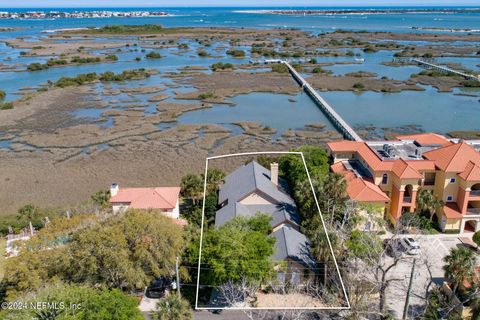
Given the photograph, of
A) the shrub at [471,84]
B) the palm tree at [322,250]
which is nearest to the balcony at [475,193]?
the palm tree at [322,250]

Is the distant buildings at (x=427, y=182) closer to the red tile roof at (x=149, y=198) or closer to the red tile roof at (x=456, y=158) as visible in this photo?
the red tile roof at (x=456, y=158)

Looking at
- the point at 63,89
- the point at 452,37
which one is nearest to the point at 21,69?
the point at 63,89

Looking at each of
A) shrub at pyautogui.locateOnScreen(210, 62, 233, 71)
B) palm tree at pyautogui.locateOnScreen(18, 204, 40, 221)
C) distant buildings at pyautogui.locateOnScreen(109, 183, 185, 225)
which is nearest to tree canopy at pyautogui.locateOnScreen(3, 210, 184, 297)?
distant buildings at pyautogui.locateOnScreen(109, 183, 185, 225)

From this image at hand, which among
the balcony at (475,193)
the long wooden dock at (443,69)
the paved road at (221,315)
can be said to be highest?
the long wooden dock at (443,69)

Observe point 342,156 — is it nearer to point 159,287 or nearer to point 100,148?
point 159,287

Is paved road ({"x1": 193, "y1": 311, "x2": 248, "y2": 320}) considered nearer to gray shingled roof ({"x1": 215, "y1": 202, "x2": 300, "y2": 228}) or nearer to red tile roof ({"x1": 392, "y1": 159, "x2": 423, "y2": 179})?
gray shingled roof ({"x1": 215, "y1": 202, "x2": 300, "y2": 228})

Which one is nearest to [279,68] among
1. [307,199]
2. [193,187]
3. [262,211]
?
[193,187]
